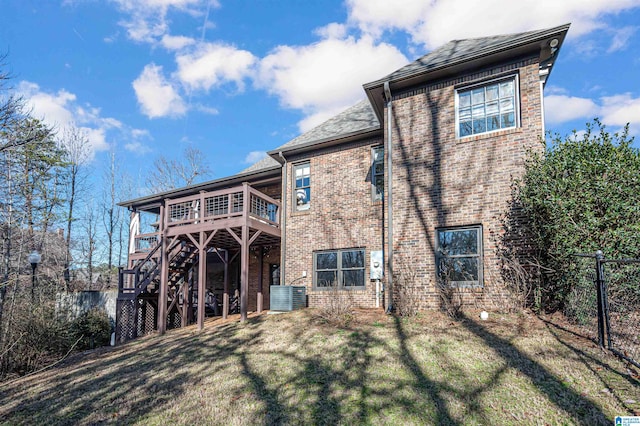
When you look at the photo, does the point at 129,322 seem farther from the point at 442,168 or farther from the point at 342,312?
the point at 442,168

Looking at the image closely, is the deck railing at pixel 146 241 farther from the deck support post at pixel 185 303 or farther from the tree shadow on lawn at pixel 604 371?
the tree shadow on lawn at pixel 604 371

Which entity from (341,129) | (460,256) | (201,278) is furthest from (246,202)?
(460,256)

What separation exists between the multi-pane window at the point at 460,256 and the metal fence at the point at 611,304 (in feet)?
7.09

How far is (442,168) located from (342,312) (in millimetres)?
4280

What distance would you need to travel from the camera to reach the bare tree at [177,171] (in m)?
31.0

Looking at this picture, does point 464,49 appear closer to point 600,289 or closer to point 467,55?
point 467,55

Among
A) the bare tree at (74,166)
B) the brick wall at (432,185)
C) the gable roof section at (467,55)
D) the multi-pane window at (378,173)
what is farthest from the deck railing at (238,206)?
the bare tree at (74,166)

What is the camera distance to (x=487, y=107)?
9.09 m

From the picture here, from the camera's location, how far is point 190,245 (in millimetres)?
13398

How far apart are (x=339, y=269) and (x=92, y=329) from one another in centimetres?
852

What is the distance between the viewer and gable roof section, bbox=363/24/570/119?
8242mm

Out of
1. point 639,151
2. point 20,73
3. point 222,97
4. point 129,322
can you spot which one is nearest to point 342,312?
point 639,151

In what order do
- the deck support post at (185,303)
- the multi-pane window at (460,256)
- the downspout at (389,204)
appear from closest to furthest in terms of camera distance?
1. the multi-pane window at (460,256)
2. the downspout at (389,204)
3. the deck support post at (185,303)

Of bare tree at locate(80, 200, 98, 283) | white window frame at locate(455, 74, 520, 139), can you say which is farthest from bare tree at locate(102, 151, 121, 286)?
white window frame at locate(455, 74, 520, 139)
